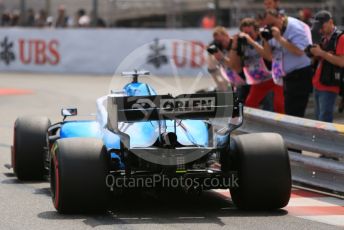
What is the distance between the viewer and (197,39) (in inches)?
1059

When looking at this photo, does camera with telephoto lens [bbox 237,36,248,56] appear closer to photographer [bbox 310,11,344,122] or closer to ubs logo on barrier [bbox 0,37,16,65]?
photographer [bbox 310,11,344,122]

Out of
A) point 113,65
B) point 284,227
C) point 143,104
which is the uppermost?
point 143,104

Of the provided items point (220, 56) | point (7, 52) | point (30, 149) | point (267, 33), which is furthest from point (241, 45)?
point (7, 52)

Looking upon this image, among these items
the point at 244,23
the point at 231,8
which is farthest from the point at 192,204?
the point at 231,8

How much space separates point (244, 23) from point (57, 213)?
631cm

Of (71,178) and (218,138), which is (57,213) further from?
(218,138)

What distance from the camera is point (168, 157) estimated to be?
25.1ft

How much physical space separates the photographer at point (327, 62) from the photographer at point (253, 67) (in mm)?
1016

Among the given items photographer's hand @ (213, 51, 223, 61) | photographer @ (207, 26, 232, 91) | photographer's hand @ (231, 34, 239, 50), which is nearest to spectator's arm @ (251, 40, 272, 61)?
photographer's hand @ (231, 34, 239, 50)

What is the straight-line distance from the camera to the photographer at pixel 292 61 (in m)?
11.3

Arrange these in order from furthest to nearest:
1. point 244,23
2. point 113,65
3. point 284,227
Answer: point 113,65
point 244,23
point 284,227

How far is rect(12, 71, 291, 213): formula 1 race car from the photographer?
7.54 metres

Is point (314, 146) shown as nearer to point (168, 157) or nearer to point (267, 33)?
point (168, 157)

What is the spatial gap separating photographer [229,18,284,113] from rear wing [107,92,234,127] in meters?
4.10
